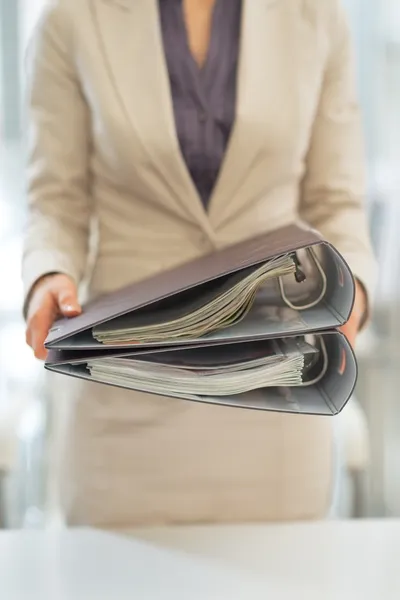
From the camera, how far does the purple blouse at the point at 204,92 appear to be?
975 mm

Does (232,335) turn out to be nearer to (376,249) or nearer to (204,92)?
(204,92)

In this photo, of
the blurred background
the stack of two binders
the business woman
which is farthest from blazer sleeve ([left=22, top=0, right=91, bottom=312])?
the blurred background

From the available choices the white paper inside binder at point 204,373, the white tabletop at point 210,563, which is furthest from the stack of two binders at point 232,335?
the white tabletop at point 210,563

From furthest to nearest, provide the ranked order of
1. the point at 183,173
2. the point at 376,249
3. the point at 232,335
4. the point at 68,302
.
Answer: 1. the point at 376,249
2. the point at 183,173
3. the point at 68,302
4. the point at 232,335

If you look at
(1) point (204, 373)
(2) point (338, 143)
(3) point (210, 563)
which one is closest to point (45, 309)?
(1) point (204, 373)

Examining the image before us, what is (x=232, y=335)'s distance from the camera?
0.69 metres

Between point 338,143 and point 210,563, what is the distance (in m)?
0.55

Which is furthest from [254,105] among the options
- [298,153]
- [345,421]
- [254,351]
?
[345,421]

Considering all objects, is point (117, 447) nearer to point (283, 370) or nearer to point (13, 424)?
point (283, 370)

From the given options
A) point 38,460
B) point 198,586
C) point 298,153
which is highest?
point 298,153

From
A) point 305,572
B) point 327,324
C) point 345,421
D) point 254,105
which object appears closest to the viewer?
point 327,324

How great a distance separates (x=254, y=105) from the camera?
961mm

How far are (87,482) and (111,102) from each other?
1.56 ft

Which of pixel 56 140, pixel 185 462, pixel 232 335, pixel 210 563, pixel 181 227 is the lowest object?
pixel 210 563
